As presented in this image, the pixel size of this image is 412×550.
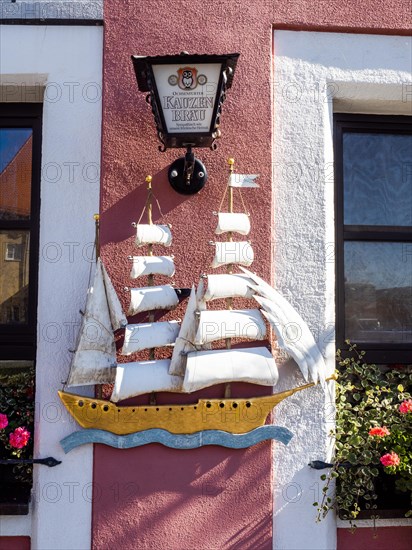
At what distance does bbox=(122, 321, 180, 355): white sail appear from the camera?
3.93 metres

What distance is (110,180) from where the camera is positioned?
422 centimetres

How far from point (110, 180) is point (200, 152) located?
0.60 meters

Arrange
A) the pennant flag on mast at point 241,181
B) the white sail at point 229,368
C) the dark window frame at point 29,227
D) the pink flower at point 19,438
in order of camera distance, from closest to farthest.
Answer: the white sail at point 229,368, the pink flower at point 19,438, the pennant flag on mast at point 241,181, the dark window frame at point 29,227

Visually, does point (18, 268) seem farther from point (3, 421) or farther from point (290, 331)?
point (290, 331)

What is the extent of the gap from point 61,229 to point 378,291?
2171 millimetres

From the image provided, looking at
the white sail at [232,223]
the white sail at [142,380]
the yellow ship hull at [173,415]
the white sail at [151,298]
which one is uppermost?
the white sail at [232,223]

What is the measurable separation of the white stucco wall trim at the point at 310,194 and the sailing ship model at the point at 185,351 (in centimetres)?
23

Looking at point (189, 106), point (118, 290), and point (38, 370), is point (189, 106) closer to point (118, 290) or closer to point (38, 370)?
point (118, 290)

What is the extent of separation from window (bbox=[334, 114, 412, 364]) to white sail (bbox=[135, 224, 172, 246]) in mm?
1257

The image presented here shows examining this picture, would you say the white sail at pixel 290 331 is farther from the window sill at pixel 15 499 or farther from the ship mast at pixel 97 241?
the window sill at pixel 15 499

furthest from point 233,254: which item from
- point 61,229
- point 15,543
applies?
point 15,543

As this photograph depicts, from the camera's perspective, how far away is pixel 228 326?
3939mm

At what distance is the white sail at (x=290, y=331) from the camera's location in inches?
159

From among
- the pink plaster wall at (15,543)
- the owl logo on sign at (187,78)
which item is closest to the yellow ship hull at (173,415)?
the pink plaster wall at (15,543)
